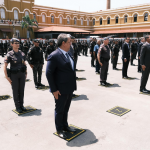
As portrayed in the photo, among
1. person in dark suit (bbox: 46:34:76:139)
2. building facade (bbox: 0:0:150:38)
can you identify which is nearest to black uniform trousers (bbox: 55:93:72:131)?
person in dark suit (bbox: 46:34:76:139)

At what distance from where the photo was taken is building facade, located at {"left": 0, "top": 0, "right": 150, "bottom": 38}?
3627 centimetres

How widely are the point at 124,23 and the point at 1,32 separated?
1150 inches

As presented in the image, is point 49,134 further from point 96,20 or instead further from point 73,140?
point 96,20

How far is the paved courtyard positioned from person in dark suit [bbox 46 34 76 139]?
22.3 inches

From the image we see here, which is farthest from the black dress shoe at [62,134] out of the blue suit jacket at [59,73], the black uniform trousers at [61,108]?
the blue suit jacket at [59,73]

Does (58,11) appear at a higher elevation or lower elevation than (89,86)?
higher

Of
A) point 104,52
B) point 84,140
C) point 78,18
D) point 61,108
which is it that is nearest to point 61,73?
point 61,108

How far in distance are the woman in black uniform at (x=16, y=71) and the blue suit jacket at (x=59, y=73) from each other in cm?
160

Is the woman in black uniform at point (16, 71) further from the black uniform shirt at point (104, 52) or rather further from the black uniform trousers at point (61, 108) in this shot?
the black uniform shirt at point (104, 52)

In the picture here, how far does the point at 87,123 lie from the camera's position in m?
3.85

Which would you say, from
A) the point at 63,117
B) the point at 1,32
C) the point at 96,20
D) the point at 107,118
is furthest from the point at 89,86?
the point at 96,20

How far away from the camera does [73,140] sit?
10.5 ft

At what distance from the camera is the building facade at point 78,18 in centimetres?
3627

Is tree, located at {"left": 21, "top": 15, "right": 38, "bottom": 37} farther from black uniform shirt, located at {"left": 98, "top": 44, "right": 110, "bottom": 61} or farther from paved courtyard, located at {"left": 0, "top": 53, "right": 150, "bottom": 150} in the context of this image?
paved courtyard, located at {"left": 0, "top": 53, "right": 150, "bottom": 150}
